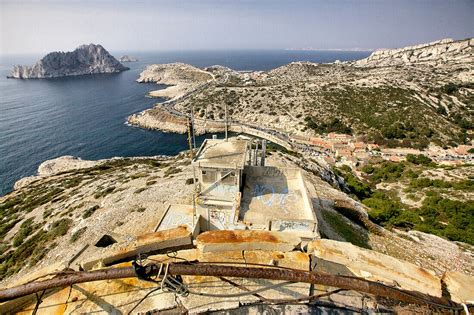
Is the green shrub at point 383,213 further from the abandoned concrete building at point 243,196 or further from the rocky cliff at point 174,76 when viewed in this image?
the rocky cliff at point 174,76

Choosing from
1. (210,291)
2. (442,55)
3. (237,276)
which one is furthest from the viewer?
(442,55)

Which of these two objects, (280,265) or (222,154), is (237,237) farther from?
(222,154)

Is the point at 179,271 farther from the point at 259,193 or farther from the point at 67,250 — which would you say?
the point at 67,250

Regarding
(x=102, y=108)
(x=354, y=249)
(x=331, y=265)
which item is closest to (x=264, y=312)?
(x=331, y=265)

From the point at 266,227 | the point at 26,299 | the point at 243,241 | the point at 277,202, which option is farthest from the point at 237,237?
the point at 277,202

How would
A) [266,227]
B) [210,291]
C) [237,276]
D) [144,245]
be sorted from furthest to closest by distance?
[266,227], [144,245], [210,291], [237,276]
